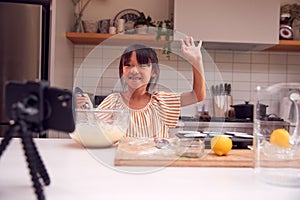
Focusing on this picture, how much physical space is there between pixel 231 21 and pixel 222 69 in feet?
1.63

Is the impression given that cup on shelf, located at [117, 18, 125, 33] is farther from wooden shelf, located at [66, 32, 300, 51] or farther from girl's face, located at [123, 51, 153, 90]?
girl's face, located at [123, 51, 153, 90]

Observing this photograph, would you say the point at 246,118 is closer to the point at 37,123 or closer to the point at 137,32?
the point at 137,32

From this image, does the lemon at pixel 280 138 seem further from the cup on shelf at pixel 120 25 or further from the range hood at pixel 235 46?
the cup on shelf at pixel 120 25

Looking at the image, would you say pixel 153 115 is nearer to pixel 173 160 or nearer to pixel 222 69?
pixel 173 160

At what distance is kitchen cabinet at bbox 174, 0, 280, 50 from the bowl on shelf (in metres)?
1.51

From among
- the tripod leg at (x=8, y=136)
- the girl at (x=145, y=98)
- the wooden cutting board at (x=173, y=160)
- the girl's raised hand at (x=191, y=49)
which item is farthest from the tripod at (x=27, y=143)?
the girl at (x=145, y=98)

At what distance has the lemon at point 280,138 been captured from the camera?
73cm

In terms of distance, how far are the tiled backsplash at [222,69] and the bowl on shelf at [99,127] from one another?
164 cm

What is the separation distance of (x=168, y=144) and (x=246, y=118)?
5.31 feet

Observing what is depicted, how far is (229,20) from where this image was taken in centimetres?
236

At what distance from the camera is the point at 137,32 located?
235 centimetres

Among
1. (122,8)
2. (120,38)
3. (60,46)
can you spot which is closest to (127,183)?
(60,46)

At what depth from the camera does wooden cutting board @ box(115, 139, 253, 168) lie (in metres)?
0.76

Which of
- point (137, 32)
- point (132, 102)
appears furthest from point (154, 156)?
point (137, 32)
